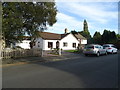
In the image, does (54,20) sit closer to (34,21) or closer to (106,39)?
(34,21)

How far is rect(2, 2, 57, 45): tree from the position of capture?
457 inches

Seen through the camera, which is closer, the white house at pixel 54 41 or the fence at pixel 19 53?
the fence at pixel 19 53

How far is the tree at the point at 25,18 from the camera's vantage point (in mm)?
11609

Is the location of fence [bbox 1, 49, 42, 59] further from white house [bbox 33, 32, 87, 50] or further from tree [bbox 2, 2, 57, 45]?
white house [bbox 33, 32, 87, 50]

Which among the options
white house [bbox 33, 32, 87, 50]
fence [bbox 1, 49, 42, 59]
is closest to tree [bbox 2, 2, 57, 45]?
fence [bbox 1, 49, 42, 59]

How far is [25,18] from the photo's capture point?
13.4 meters

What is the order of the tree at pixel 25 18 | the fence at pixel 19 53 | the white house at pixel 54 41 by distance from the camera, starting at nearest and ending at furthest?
the tree at pixel 25 18 < the fence at pixel 19 53 < the white house at pixel 54 41

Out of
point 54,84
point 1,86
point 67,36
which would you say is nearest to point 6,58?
point 1,86

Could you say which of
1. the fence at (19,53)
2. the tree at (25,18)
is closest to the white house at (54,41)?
the fence at (19,53)

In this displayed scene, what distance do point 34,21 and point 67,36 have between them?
21.5m

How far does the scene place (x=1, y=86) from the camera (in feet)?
16.9

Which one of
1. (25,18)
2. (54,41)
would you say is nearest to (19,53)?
(25,18)

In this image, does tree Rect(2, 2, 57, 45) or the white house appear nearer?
tree Rect(2, 2, 57, 45)

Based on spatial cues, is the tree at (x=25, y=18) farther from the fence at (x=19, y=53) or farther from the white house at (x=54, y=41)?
the white house at (x=54, y=41)
